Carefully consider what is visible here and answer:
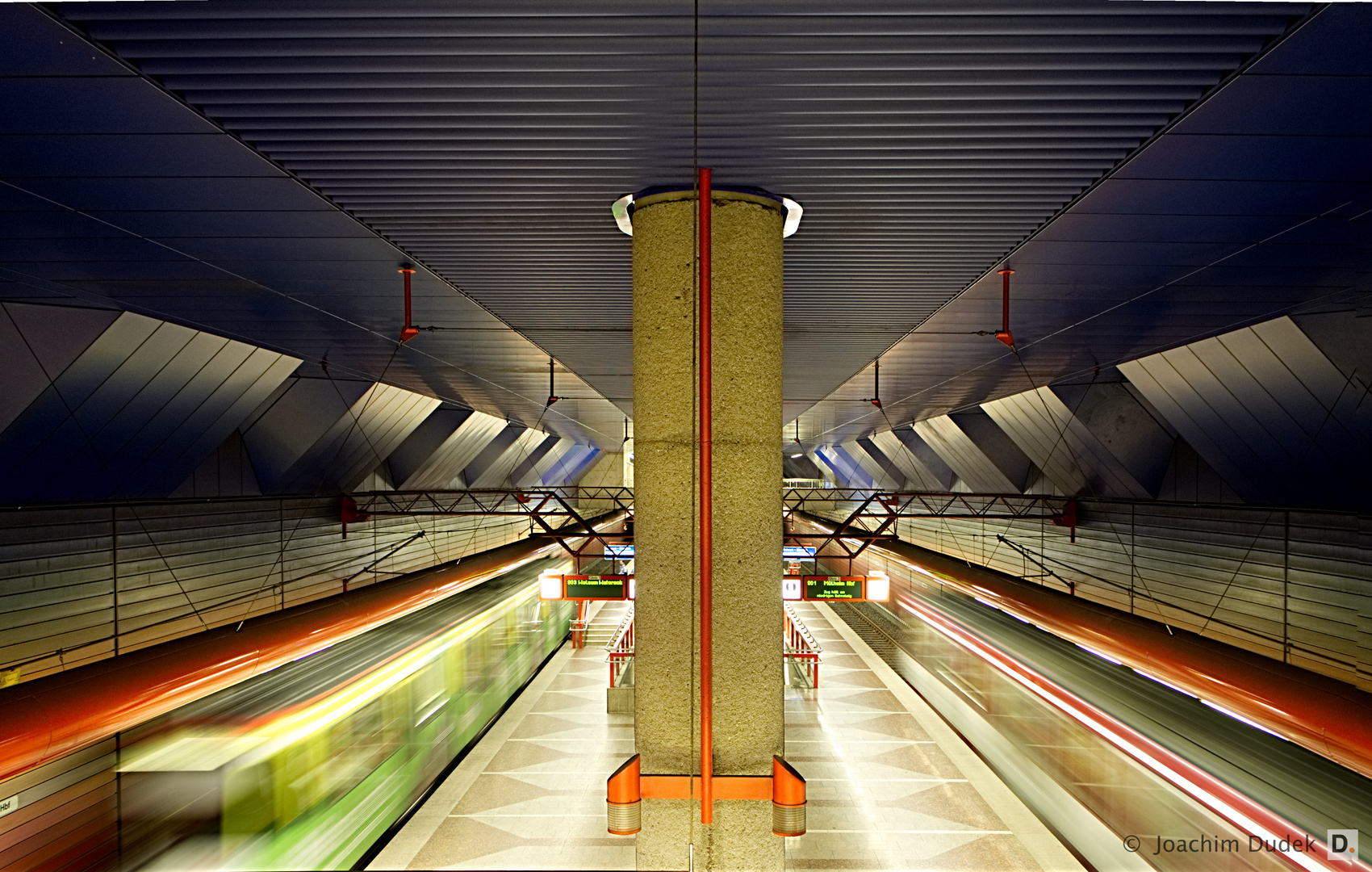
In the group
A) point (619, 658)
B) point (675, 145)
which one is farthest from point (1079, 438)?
point (675, 145)

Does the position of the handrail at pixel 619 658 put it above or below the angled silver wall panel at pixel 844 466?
below

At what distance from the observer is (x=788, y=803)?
14.1ft

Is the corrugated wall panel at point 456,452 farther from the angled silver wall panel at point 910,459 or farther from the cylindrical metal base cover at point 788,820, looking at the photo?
the cylindrical metal base cover at point 788,820

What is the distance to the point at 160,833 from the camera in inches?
276

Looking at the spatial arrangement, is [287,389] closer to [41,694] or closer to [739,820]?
[41,694]

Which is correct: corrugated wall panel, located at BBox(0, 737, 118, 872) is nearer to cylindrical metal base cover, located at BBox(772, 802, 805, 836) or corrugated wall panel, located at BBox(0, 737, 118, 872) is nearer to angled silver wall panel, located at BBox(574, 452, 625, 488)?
cylindrical metal base cover, located at BBox(772, 802, 805, 836)

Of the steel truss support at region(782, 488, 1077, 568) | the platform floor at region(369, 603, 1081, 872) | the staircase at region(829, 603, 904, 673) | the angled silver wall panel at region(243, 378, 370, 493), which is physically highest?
the angled silver wall panel at region(243, 378, 370, 493)

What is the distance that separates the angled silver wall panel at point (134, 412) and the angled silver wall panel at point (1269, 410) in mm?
14249

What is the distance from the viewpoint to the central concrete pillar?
4.49 meters

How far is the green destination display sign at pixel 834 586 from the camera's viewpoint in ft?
34.2

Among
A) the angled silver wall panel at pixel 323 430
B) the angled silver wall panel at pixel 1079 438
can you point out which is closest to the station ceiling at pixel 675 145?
the angled silver wall panel at pixel 323 430

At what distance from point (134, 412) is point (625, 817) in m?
9.50

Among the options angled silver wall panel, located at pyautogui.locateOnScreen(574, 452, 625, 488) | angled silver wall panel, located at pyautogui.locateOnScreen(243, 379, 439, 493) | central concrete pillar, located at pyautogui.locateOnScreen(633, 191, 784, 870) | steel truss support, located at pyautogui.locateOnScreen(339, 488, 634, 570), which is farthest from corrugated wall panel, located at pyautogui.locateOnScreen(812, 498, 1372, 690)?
angled silver wall panel, located at pyautogui.locateOnScreen(574, 452, 625, 488)

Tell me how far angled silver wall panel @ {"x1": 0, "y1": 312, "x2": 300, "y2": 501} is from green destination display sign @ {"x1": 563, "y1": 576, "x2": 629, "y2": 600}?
20.2ft
